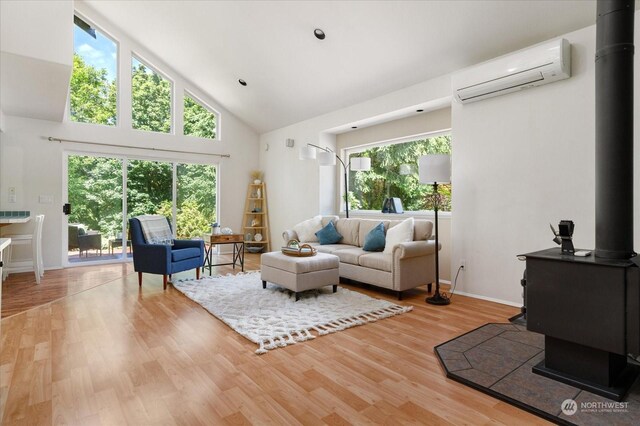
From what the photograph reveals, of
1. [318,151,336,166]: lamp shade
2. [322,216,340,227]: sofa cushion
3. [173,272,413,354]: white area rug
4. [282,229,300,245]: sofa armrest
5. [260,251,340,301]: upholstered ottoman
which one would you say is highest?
[318,151,336,166]: lamp shade

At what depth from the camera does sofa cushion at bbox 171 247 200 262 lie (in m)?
4.51

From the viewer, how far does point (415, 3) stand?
3.53 meters

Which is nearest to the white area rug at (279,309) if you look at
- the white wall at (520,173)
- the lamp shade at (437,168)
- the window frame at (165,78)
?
the white wall at (520,173)

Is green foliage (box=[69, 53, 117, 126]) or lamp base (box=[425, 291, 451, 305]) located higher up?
green foliage (box=[69, 53, 117, 126])

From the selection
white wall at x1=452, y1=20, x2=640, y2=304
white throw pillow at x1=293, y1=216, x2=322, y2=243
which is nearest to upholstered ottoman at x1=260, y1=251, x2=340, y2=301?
white throw pillow at x1=293, y1=216, x2=322, y2=243

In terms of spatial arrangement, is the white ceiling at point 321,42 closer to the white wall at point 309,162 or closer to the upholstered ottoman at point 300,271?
the white wall at point 309,162

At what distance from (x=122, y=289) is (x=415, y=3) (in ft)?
15.6

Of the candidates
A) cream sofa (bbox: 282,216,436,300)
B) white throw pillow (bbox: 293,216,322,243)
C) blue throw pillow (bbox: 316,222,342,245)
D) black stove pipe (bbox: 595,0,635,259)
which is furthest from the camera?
white throw pillow (bbox: 293,216,322,243)

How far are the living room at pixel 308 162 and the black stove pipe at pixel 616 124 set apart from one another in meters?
1.20

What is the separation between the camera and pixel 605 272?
1917 mm

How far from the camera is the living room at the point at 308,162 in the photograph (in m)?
2.02

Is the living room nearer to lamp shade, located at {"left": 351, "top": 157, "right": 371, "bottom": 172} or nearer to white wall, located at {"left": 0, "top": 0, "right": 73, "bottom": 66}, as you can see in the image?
white wall, located at {"left": 0, "top": 0, "right": 73, "bottom": 66}

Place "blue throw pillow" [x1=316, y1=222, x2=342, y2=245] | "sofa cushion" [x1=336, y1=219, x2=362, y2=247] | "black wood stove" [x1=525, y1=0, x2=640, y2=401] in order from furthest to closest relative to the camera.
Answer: "blue throw pillow" [x1=316, y1=222, x2=342, y2=245] < "sofa cushion" [x1=336, y1=219, x2=362, y2=247] < "black wood stove" [x1=525, y1=0, x2=640, y2=401]

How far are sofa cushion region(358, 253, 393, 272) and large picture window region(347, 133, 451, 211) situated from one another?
3.89ft
